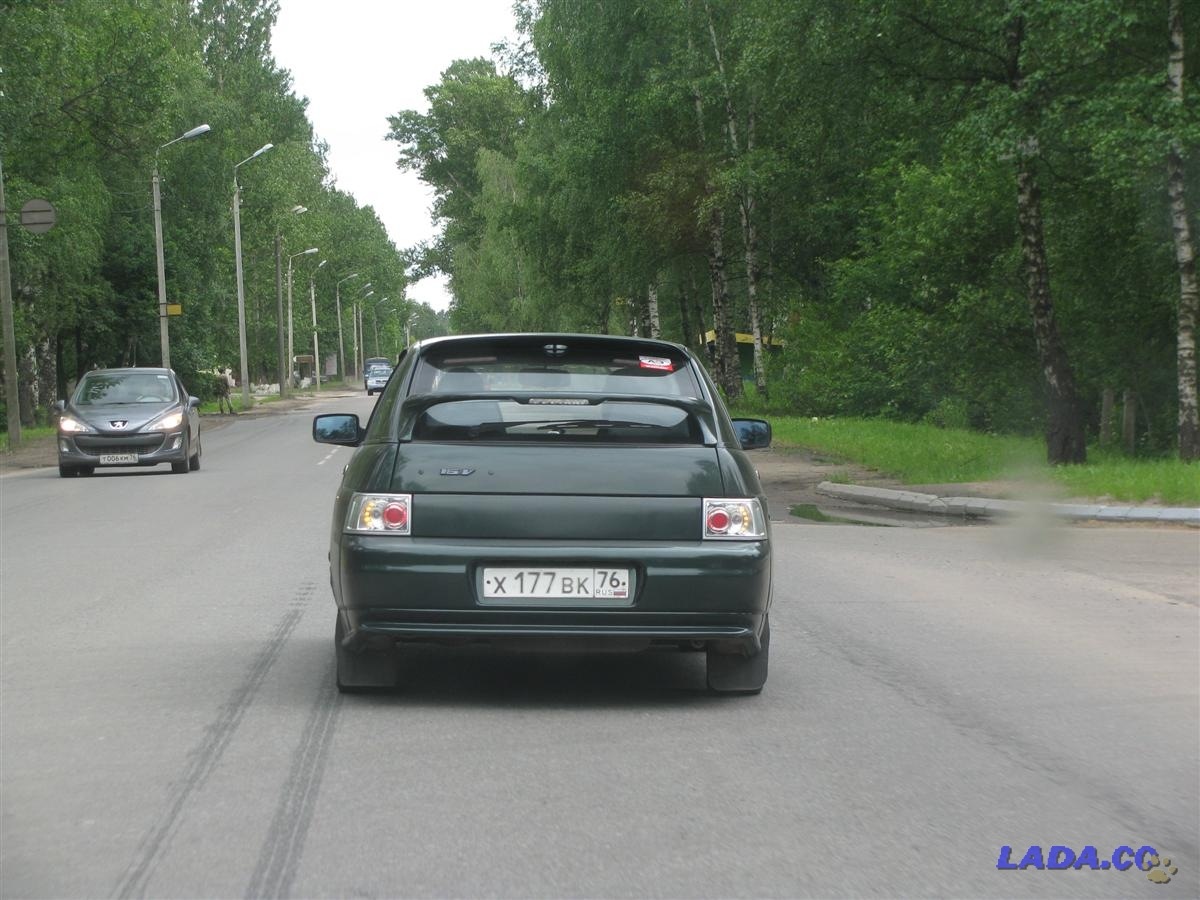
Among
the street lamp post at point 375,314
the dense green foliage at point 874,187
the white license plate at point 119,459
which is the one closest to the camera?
the dense green foliage at point 874,187

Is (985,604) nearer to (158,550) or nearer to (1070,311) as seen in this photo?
(158,550)

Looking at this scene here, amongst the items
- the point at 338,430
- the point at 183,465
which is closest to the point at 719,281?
the point at 183,465

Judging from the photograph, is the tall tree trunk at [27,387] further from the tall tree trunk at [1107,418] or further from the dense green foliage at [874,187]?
the tall tree trunk at [1107,418]

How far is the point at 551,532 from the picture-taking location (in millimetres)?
6234

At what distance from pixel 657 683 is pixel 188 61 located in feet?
155

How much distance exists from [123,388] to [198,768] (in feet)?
64.4

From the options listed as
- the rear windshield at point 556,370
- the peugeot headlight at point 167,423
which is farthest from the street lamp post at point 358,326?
the rear windshield at point 556,370

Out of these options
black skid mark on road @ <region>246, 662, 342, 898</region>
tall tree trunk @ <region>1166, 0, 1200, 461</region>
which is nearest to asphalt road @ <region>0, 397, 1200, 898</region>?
black skid mark on road @ <region>246, 662, 342, 898</region>

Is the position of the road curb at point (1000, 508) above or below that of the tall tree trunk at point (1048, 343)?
below

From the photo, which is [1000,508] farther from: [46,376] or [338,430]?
[46,376]

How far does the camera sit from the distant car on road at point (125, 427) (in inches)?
906

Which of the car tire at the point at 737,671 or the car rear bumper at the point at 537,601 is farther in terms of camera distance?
the car tire at the point at 737,671

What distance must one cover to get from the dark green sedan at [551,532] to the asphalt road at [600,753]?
40 centimetres

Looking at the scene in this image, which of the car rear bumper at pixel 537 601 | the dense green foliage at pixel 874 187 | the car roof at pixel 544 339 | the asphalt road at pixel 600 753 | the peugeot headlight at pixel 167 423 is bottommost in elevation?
the asphalt road at pixel 600 753
